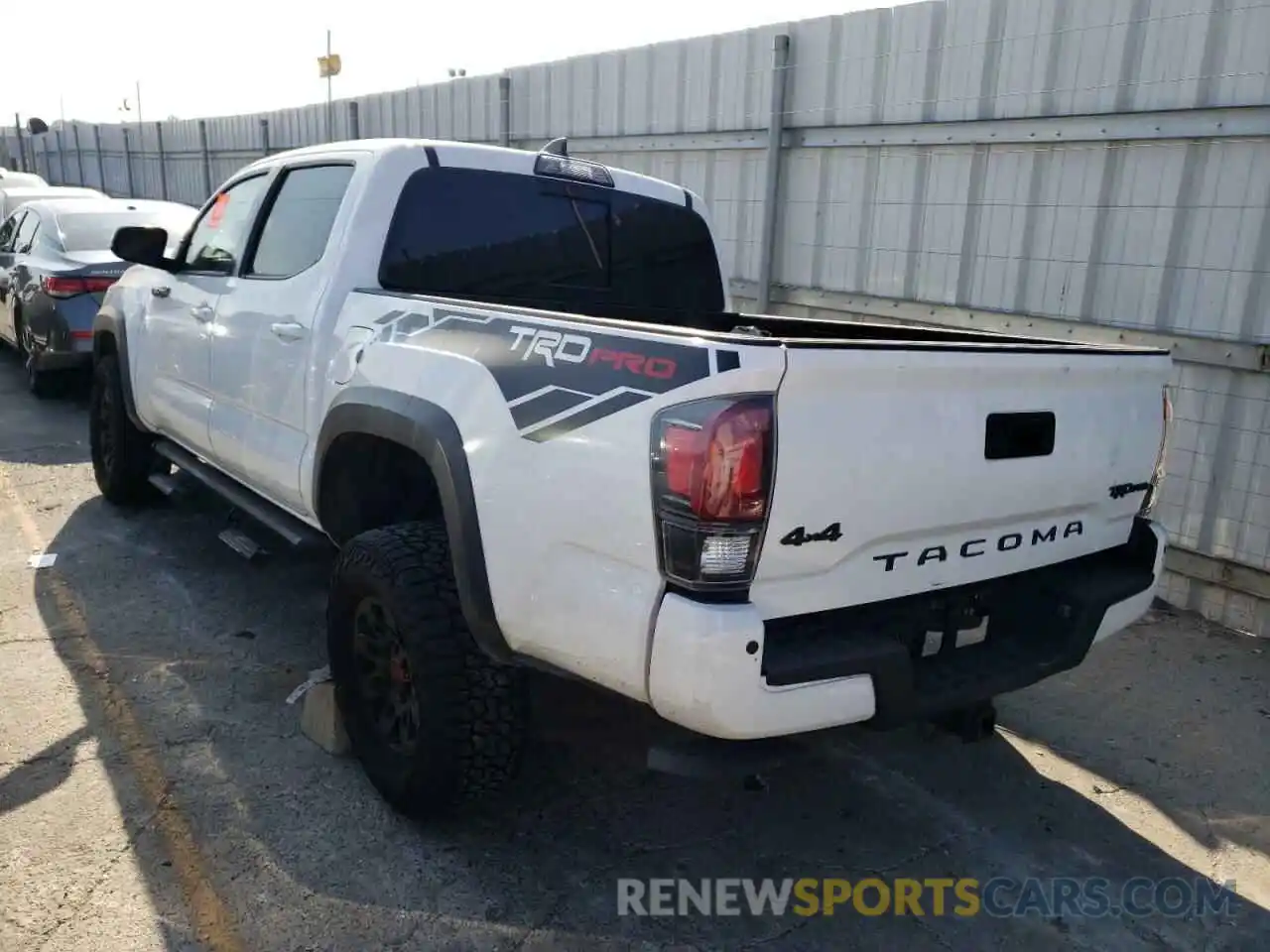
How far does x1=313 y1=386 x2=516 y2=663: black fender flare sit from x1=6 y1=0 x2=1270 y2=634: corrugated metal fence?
3880 mm

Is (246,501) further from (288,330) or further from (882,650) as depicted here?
(882,650)

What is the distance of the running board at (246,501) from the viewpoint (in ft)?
A: 12.4

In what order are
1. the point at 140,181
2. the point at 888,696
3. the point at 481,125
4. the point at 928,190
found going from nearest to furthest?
the point at 888,696
the point at 928,190
the point at 481,125
the point at 140,181

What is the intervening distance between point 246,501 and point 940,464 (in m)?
3.01

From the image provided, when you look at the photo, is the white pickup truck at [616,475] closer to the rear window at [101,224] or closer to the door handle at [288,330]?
the door handle at [288,330]

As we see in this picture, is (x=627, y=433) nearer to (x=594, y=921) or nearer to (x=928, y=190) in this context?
(x=594, y=921)

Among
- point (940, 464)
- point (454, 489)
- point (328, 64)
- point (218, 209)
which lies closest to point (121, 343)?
point (218, 209)

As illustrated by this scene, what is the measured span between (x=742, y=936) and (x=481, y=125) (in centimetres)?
928

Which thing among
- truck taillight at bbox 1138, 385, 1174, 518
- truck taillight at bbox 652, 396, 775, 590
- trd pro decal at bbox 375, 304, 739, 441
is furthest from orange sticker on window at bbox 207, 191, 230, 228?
truck taillight at bbox 1138, 385, 1174, 518

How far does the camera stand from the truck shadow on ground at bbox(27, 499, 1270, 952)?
267 cm

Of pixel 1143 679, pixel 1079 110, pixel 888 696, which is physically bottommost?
pixel 1143 679

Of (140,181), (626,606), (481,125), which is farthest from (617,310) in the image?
(140,181)

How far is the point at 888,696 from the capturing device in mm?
2373

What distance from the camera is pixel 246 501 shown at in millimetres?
4238
